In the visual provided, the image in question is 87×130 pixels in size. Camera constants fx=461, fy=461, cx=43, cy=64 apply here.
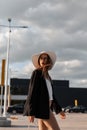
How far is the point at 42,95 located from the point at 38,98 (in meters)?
0.08

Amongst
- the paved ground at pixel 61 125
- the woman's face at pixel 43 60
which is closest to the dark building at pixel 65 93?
the paved ground at pixel 61 125

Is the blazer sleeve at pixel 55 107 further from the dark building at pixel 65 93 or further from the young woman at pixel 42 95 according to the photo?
the dark building at pixel 65 93

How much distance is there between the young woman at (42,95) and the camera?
7.31 metres

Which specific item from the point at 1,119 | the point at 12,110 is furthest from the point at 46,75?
the point at 12,110

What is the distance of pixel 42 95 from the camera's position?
7375 mm

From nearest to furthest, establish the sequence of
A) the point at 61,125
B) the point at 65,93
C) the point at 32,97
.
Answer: the point at 32,97 → the point at 61,125 → the point at 65,93

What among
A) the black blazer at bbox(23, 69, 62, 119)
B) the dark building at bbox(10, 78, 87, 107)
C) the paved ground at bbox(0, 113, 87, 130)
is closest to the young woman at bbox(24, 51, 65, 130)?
the black blazer at bbox(23, 69, 62, 119)

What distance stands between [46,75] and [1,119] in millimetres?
16266

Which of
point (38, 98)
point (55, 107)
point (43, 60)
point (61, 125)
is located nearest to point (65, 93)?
point (61, 125)

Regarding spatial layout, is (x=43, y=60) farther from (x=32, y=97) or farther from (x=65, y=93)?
(x=65, y=93)

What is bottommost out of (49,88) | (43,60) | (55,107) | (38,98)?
(55,107)

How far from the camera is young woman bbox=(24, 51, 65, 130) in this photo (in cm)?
731

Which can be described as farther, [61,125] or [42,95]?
[61,125]

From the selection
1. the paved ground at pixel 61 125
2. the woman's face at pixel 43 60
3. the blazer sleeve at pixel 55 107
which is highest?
the woman's face at pixel 43 60
